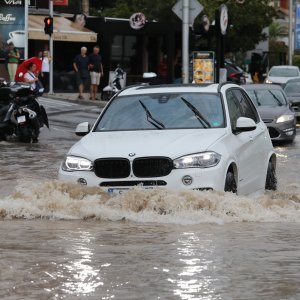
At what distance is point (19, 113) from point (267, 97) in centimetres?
660

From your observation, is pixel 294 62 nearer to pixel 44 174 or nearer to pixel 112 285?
pixel 44 174

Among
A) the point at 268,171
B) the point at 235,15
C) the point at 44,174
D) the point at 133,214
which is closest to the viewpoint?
the point at 133,214

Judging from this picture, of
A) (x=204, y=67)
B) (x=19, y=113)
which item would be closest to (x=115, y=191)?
(x=19, y=113)

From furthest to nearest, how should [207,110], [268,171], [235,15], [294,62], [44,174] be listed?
[294,62] → [235,15] → [44,174] → [268,171] → [207,110]

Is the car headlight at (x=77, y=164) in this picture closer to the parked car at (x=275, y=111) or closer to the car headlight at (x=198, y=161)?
the car headlight at (x=198, y=161)

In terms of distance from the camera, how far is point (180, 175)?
11.6 m

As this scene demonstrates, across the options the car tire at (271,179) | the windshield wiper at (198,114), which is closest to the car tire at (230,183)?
the windshield wiper at (198,114)

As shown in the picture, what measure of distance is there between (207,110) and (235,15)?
167 ft

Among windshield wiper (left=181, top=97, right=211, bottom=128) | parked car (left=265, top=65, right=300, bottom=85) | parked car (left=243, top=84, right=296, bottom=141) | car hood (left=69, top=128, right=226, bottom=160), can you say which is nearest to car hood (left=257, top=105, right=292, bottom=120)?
parked car (left=243, top=84, right=296, bottom=141)

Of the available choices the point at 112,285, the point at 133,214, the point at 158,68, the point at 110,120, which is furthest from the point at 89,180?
the point at 158,68

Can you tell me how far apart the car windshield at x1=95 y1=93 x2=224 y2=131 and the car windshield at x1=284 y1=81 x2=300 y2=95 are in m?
20.1

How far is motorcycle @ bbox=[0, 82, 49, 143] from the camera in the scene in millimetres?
22578

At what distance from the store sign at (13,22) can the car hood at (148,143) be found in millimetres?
27070

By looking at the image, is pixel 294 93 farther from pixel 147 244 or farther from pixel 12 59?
pixel 147 244
